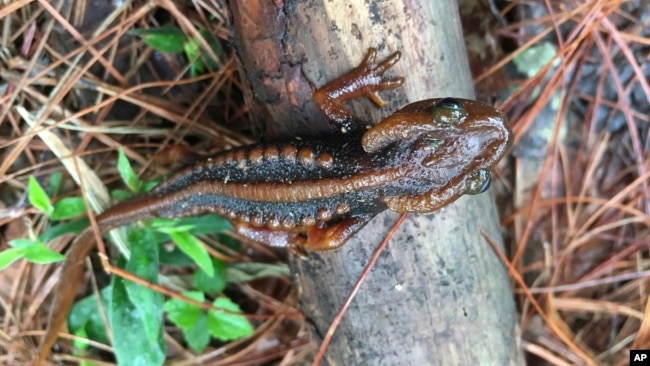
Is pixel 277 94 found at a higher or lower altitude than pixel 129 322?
higher

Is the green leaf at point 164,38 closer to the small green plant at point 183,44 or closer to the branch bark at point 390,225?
the small green plant at point 183,44

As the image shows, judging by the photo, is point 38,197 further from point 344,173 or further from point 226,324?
point 344,173

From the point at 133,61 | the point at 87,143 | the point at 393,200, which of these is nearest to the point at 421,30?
the point at 393,200

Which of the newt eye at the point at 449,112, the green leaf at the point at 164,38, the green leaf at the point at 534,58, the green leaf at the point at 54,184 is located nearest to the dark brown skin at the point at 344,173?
the newt eye at the point at 449,112

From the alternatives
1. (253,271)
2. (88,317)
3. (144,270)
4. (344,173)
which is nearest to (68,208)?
(144,270)

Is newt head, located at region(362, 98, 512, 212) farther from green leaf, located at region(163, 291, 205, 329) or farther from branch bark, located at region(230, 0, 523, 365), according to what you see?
green leaf, located at region(163, 291, 205, 329)

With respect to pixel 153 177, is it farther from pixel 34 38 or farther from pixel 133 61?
pixel 34 38
